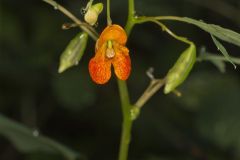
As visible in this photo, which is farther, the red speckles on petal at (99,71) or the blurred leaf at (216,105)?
the blurred leaf at (216,105)

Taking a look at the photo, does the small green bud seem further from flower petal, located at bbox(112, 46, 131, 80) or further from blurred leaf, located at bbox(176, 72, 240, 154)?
blurred leaf, located at bbox(176, 72, 240, 154)

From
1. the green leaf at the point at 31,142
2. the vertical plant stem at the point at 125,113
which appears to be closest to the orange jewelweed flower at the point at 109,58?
the vertical plant stem at the point at 125,113

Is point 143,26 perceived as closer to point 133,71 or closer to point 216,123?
point 133,71

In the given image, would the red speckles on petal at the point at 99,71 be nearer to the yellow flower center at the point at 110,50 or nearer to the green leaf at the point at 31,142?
the yellow flower center at the point at 110,50

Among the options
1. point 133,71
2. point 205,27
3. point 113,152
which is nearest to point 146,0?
point 133,71

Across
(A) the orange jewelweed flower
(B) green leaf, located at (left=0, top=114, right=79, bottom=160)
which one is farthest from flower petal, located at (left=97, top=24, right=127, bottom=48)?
(B) green leaf, located at (left=0, top=114, right=79, bottom=160)

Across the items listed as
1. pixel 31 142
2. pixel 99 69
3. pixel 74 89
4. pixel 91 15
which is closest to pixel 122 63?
pixel 99 69
